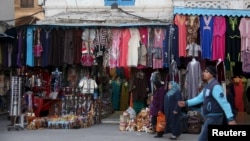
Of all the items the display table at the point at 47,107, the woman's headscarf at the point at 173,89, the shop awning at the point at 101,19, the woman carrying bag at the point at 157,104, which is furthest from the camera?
the display table at the point at 47,107

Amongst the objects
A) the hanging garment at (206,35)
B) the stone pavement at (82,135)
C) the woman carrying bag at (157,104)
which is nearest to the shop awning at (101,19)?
the hanging garment at (206,35)

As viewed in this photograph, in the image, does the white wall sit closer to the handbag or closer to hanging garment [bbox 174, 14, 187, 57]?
hanging garment [bbox 174, 14, 187, 57]

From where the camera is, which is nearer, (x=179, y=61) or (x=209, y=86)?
(x=209, y=86)

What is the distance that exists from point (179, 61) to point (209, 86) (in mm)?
5086

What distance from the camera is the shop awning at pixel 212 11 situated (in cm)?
1120

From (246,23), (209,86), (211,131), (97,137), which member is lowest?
(97,137)

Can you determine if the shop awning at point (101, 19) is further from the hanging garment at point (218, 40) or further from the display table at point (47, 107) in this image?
the display table at point (47, 107)

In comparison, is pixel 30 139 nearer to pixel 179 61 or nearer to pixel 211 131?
pixel 179 61

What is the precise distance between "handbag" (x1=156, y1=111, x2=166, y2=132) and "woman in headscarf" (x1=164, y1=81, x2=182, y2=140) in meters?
0.11

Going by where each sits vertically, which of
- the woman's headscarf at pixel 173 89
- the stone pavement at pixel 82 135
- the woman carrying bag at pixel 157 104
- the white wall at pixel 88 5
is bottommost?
the stone pavement at pixel 82 135

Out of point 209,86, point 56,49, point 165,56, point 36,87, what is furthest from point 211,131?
point 36,87

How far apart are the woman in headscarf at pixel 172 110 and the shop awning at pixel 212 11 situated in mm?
2071

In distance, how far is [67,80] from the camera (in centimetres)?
1312

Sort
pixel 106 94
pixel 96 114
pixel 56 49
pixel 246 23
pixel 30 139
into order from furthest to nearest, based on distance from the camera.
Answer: pixel 106 94
pixel 96 114
pixel 56 49
pixel 246 23
pixel 30 139
